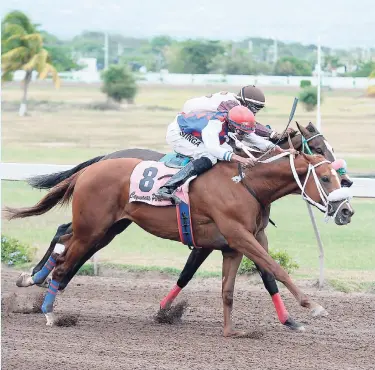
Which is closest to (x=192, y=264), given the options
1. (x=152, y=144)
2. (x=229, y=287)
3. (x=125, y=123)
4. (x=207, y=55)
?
(x=229, y=287)

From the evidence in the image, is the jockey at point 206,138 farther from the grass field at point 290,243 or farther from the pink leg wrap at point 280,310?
the grass field at point 290,243

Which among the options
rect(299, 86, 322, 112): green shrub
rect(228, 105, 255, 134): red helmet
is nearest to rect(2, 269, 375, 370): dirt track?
rect(228, 105, 255, 134): red helmet

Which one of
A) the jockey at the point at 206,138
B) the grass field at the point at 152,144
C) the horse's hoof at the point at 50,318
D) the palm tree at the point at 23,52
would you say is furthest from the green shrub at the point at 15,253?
the palm tree at the point at 23,52

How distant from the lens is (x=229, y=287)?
6516 millimetres

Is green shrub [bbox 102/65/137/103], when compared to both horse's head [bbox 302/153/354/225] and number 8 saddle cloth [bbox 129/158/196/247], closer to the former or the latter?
number 8 saddle cloth [bbox 129/158/196/247]

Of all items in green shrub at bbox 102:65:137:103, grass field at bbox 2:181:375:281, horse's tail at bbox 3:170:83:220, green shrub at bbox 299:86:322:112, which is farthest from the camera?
green shrub at bbox 102:65:137:103

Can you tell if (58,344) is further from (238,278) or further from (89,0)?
(89,0)

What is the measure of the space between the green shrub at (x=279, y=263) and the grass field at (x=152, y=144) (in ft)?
1.42

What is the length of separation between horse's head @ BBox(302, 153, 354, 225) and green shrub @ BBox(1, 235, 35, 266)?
3.86m

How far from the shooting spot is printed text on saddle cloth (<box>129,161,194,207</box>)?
6594 mm

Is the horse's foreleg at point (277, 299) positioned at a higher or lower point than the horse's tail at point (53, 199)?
lower

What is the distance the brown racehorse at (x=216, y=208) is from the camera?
6.14 m

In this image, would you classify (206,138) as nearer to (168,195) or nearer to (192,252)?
(168,195)

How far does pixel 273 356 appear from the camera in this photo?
5832 mm
